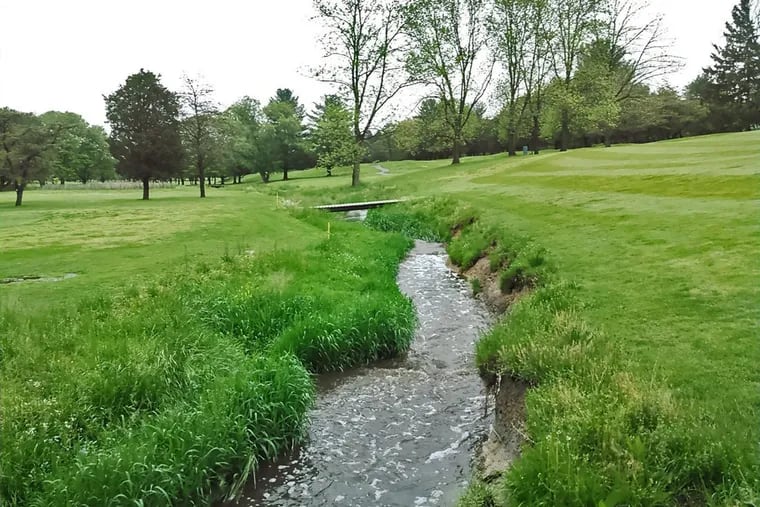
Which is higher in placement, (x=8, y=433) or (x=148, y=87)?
(x=148, y=87)

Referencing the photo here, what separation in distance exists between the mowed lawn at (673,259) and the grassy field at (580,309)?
46 mm

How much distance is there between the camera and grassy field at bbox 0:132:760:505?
4.98m

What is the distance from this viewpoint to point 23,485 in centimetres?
543

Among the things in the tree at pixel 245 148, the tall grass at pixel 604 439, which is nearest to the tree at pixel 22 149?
the tall grass at pixel 604 439

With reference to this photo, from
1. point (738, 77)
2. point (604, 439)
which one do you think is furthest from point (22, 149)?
point (738, 77)

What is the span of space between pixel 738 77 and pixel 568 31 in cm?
3055

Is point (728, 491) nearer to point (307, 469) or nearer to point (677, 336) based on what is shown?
point (677, 336)

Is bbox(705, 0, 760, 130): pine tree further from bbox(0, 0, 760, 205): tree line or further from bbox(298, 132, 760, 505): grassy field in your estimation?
bbox(298, 132, 760, 505): grassy field

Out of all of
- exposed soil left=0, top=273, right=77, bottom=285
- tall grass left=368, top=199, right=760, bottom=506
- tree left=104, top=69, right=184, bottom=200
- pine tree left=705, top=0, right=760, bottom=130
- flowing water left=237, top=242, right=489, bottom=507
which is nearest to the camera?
tall grass left=368, top=199, right=760, bottom=506

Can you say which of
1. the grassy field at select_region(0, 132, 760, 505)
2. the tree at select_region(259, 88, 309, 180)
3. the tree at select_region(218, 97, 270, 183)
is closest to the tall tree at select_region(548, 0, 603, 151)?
the grassy field at select_region(0, 132, 760, 505)

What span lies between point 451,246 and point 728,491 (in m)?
17.3

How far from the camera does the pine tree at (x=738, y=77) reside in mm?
66375

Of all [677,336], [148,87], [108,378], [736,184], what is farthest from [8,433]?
[148,87]

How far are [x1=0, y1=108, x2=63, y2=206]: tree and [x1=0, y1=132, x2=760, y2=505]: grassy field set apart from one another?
11.8 meters
